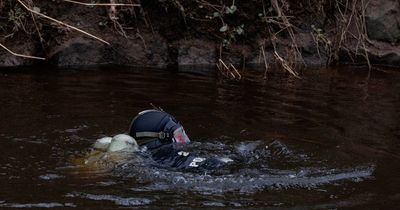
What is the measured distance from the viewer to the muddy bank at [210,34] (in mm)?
10273

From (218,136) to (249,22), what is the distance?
196 inches

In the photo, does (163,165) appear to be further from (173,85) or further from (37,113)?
(173,85)

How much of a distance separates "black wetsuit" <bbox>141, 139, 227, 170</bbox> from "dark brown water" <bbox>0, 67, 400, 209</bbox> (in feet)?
0.33

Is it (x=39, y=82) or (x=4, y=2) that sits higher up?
(x=4, y=2)

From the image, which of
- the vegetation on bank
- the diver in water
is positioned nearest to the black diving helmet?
the diver in water

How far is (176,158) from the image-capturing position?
17.3 feet

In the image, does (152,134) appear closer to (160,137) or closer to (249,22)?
(160,137)

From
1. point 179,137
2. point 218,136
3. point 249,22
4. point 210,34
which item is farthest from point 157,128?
point 249,22

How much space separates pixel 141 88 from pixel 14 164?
3389 mm

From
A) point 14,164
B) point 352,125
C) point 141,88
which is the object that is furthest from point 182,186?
point 141,88

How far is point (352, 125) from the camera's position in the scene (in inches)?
277

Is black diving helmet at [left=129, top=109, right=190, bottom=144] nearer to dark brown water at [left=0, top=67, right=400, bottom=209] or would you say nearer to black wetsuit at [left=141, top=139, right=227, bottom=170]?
black wetsuit at [left=141, top=139, right=227, bottom=170]

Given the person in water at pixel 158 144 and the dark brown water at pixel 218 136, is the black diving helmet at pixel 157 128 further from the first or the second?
the dark brown water at pixel 218 136

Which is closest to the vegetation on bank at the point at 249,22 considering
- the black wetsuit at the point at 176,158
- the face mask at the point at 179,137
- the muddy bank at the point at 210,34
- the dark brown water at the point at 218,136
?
the muddy bank at the point at 210,34
